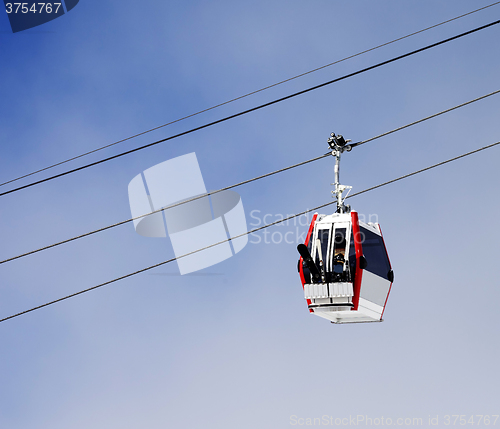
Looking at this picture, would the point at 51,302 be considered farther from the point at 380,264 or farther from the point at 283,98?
the point at 380,264

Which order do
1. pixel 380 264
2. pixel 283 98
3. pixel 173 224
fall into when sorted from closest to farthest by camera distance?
pixel 283 98
pixel 380 264
pixel 173 224

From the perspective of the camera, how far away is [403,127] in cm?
922

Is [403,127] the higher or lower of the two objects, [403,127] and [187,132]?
the lower

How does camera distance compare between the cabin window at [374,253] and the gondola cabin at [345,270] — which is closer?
the gondola cabin at [345,270]

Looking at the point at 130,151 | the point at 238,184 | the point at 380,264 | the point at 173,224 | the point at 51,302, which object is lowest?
the point at 51,302

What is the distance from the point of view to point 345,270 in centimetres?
1010

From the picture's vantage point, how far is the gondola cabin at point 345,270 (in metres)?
9.98

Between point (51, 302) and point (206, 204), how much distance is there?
37.1 ft

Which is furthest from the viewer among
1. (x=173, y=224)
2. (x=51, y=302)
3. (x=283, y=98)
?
(x=173, y=224)

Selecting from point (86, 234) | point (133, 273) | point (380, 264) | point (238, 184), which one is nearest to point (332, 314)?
point (380, 264)

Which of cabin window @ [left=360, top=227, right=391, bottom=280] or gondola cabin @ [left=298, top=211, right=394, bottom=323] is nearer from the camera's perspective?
gondola cabin @ [left=298, top=211, right=394, bottom=323]

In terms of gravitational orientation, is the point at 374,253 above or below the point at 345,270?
above

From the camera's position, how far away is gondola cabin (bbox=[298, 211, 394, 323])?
9.98 metres

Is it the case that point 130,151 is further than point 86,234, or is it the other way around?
point 130,151
